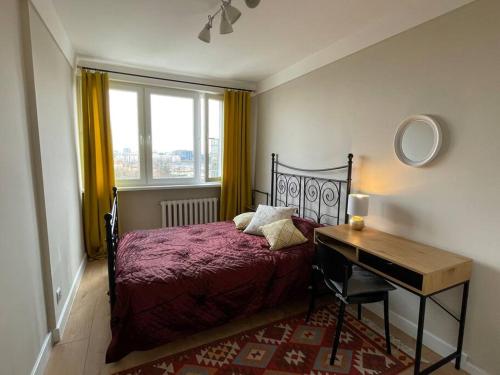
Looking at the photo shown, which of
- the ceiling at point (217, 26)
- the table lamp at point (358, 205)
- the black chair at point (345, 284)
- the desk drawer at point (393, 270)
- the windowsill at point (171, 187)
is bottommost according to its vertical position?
the black chair at point (345, 284)

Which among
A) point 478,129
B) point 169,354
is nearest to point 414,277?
point 478,129

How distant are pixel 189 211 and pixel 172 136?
3.68ft

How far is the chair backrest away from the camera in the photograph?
172 cm

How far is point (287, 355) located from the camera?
1.80m

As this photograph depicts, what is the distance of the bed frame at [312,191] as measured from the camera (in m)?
2.59

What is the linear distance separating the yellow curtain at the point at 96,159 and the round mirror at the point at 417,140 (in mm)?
3160

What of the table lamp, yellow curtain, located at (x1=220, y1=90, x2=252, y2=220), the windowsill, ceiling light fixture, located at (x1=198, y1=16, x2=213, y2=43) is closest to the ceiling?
ceiling light fixture, located at (x1=198, y1=16, x2=213, y2=43)

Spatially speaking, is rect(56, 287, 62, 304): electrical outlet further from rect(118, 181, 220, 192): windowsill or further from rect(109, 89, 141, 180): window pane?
rect(109, 89, 141, 180): window pane

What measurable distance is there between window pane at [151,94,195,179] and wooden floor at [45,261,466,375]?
5.97 ft

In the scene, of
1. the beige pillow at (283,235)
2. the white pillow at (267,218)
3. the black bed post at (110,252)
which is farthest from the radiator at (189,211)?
the black bed post at (110,252)

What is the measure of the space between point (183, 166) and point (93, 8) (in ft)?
7.10

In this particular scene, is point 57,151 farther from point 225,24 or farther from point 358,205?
point 358,205

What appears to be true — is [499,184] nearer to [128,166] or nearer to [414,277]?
[414,277]

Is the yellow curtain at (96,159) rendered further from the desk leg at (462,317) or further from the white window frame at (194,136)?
the desk leg at (462,317)
